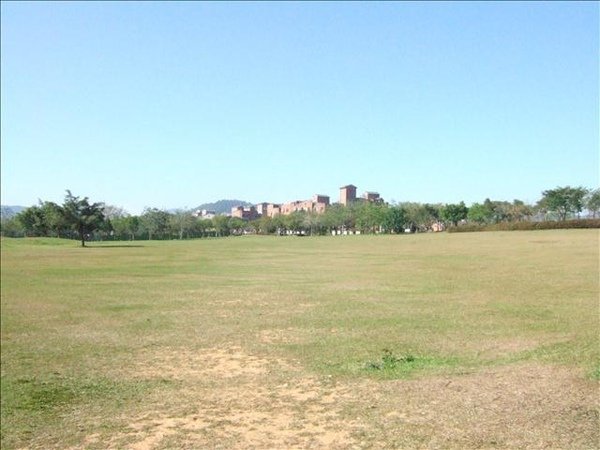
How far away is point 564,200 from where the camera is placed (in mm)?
8242

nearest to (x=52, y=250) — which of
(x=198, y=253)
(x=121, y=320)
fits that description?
(x=121, y=320)

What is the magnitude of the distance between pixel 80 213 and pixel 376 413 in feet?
19.6

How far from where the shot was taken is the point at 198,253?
1401 inches

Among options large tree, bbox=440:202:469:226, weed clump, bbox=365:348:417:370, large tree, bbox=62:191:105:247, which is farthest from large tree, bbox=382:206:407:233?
large tree, bbox=62:191:105:247

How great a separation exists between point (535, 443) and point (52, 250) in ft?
23.6

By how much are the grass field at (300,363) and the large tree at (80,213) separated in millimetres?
411

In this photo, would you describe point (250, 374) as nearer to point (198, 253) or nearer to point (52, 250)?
point (52, 250)

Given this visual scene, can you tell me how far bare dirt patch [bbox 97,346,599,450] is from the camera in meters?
5.61

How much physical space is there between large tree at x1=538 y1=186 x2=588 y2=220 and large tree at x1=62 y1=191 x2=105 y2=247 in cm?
757

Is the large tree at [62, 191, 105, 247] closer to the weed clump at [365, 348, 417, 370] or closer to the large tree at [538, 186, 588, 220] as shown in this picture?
the weed clump at [365, 348, 417, 370]

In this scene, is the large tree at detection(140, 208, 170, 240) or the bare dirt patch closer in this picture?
the bare dirt patch

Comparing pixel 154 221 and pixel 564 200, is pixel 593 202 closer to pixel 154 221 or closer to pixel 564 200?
pixel 564 200

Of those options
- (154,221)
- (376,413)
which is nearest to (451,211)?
(154,221)

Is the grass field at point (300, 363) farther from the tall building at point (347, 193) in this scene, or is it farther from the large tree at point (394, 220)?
the large tree at point (394, 220)
